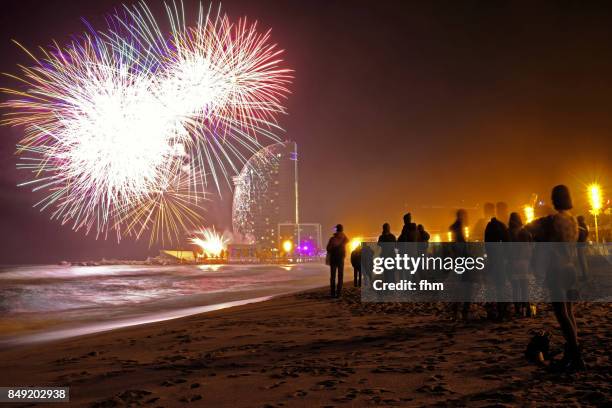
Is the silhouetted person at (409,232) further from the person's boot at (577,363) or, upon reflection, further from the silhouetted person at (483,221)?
the person's boot at (577,363)

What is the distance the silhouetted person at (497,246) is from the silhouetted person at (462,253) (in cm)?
39

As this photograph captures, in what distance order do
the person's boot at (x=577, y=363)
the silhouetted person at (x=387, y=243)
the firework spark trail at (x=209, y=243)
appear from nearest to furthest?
1. the person's boot at (x=577, y=363)
2. the silhouetted person at (x=387, y=243)
3. the firework spark trail at (x=209, y=243)

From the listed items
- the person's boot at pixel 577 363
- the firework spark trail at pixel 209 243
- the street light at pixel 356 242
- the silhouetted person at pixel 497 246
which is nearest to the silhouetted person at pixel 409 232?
the silhouetted person at pixel 497 246

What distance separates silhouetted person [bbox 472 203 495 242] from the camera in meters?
9.10

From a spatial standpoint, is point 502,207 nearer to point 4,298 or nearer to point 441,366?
point 441,366

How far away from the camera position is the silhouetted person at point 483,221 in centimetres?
910

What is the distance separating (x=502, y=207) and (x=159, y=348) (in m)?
6.23

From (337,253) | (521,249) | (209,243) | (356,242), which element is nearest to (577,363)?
(521,249)

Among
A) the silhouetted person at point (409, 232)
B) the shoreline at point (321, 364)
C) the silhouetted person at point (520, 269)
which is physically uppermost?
the silhouetted person at point (409, 232)

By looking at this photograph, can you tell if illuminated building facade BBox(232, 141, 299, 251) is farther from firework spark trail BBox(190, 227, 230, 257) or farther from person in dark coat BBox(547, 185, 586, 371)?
person in dark coat BBox(547, 185, 586, 371)

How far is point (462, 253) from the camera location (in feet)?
30.3

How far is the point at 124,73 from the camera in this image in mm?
19328

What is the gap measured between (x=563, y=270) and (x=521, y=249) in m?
3.68

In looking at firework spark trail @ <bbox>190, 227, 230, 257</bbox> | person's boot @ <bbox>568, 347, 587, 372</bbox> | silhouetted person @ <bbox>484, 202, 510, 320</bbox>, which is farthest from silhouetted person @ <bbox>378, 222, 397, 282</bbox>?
firework spark trail @ <bbox>190, 227, 230, 257</bbox>
